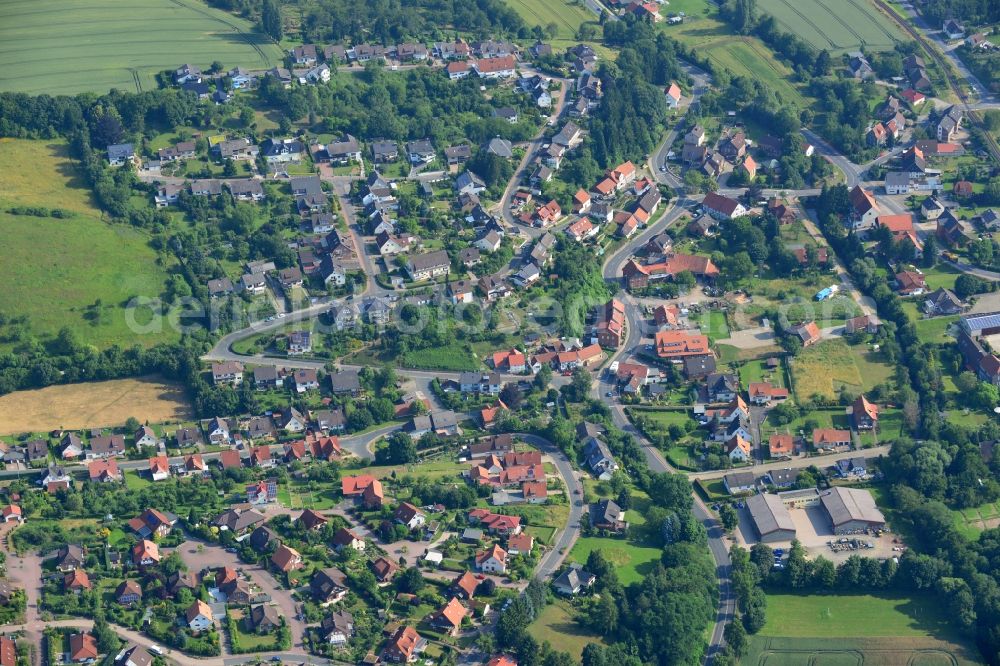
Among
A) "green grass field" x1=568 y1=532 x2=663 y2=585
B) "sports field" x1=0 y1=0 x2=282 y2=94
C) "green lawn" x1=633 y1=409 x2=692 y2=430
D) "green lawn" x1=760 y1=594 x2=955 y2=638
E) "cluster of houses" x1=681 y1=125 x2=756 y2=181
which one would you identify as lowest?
"green lawn" x1=760 y1=594 x2=955 y2=638

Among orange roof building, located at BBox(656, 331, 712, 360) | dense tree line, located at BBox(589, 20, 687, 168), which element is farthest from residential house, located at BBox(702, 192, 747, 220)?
orange roof building, located at BBox(656, 331, 712, 360)

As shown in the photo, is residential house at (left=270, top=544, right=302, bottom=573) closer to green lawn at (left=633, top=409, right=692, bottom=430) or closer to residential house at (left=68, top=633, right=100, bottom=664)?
residential house at (left=68, top=633, right=100, bottom=664)

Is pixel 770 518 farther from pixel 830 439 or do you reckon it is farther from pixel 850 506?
pixel 830 439

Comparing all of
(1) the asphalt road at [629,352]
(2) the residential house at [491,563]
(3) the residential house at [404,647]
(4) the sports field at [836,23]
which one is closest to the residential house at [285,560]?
(3) the residential house at [404,647]

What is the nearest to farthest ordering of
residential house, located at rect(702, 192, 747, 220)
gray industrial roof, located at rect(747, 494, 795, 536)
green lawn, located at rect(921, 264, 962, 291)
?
1. gray industrial roof, located at rect(747, 494, 795, 536)
2. green lawn, located at rect(921, 264, 962, 291)
3. residential house, located at rect(702, 192, 747, 220)

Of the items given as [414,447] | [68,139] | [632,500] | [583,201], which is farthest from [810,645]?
[68,139]

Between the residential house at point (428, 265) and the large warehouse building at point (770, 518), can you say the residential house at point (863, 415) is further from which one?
the residential house at point (428, 265)
